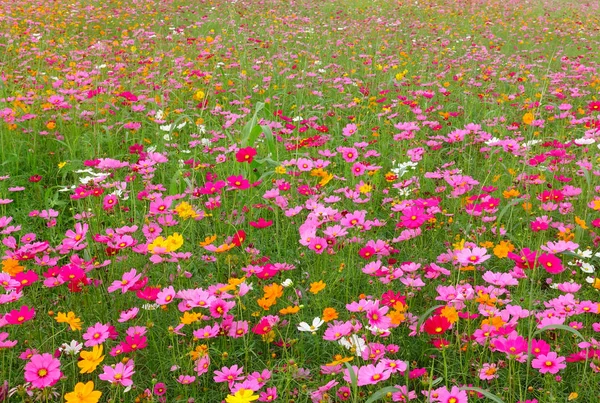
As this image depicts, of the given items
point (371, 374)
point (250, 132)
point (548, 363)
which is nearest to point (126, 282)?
point (371, 374)

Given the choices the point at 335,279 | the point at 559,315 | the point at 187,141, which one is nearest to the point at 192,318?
the point at 335,279

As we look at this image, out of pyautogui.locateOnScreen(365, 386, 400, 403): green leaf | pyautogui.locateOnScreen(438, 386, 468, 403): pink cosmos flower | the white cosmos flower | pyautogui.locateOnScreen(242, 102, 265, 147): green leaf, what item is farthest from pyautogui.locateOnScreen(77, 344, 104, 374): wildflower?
pyautogui.locateOnScreen(242, 102, 265, 147): green leaf

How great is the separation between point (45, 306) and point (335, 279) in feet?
3.24

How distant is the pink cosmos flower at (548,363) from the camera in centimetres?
135

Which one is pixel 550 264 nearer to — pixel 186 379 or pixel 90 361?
pixel 186 379

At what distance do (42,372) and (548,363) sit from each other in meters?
1.27

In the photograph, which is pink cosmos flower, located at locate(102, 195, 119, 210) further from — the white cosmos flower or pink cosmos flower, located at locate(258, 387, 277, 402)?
pink cosmos flower, located at locate(258, 387, 277, 402)

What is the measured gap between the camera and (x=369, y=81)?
457cm

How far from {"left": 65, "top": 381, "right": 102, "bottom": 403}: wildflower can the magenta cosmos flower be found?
0.27ft

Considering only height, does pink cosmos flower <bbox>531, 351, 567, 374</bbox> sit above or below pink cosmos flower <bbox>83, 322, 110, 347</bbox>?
below

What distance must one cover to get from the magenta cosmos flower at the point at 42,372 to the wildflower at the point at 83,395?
0.08m

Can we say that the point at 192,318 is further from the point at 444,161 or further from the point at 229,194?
the point at 444,161

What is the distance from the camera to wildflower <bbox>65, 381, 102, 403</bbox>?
1.20 m

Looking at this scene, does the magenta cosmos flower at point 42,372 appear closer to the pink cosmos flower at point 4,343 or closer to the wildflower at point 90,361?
the wildflower at point 90,361
